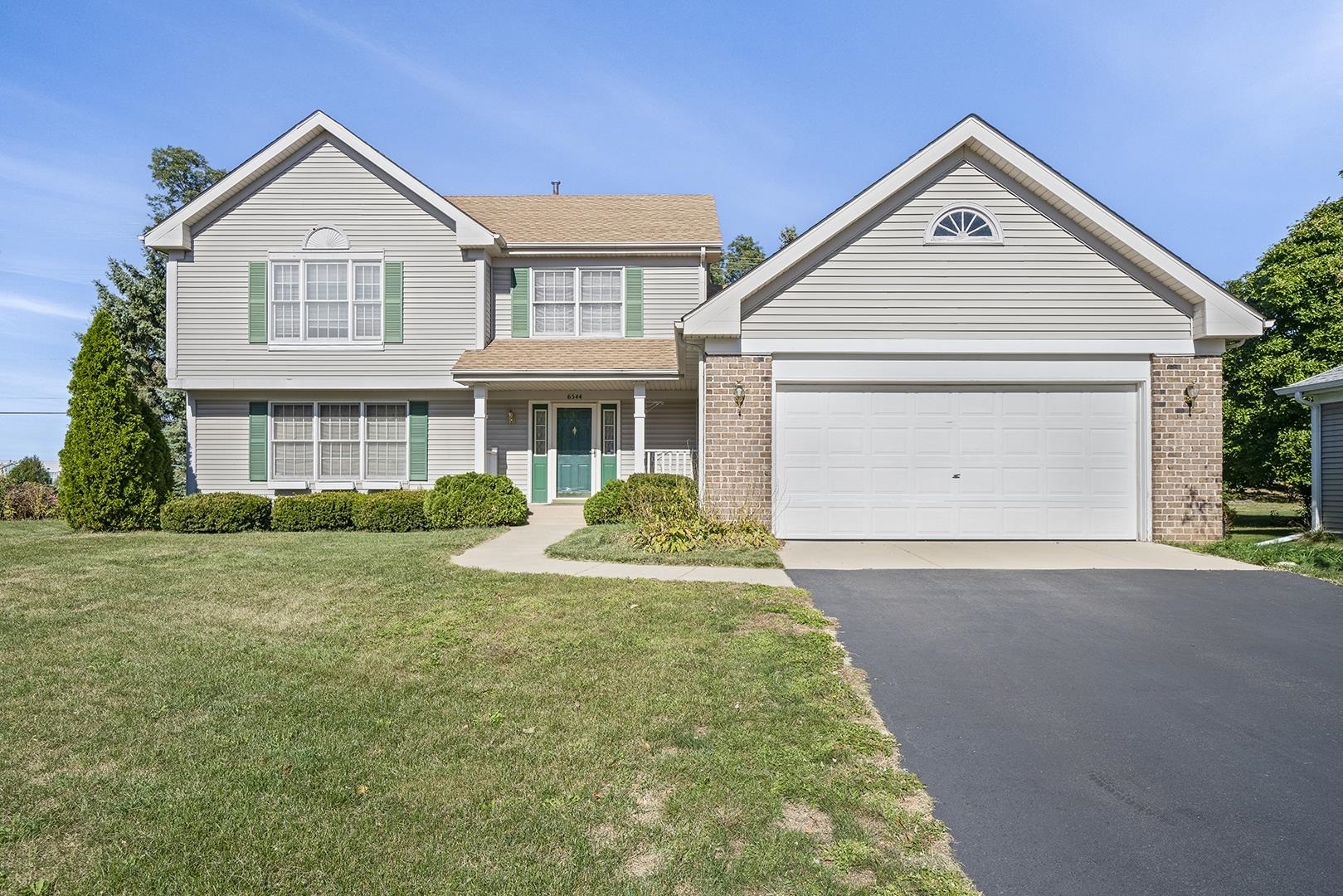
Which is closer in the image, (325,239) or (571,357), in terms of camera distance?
(571,357)

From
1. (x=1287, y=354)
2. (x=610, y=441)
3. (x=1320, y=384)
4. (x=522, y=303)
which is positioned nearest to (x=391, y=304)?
(x=522, y=303)

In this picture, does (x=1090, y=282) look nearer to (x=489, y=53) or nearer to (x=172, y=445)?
(x=489, y=53)

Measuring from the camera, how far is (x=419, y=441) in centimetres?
1628

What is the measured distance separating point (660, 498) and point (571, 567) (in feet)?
12.8

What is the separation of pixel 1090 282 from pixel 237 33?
14153 mm

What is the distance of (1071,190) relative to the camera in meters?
11.0

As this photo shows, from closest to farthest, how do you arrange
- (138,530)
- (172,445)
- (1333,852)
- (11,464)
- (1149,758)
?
(1333,852) → (1149,758) → (138,530) → (11,464) → (172,445)

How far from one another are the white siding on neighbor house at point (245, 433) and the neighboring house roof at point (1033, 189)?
7540 mm

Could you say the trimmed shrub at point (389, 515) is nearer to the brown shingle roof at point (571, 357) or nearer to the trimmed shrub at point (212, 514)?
the trimmed shrub at point (212, 514)

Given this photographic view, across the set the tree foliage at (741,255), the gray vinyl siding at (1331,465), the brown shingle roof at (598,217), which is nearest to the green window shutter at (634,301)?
the brown shingle roof at (598,217)

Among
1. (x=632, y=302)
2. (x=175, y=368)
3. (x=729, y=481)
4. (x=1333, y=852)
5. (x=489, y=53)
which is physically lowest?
(x=1333, y=852)

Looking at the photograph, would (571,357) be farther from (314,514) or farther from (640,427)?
(314,514)

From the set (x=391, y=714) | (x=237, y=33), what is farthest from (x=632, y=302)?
(x=391, y=714)

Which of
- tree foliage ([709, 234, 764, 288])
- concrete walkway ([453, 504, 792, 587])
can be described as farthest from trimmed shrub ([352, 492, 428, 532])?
tree foliage ([709, 234, 764, 288])
